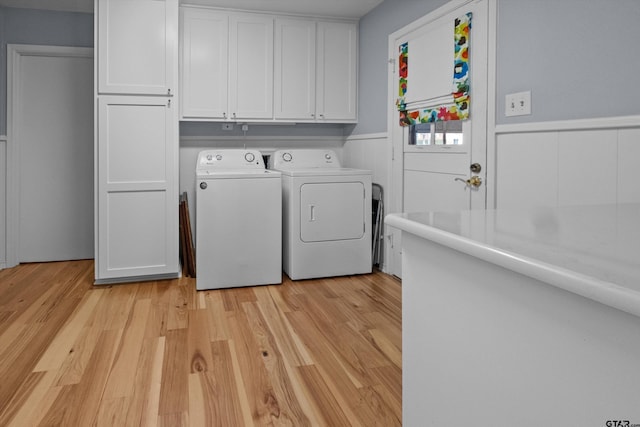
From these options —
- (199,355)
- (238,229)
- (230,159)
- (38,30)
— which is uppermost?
(38,30)

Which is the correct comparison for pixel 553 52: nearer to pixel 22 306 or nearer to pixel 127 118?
pixel 127 118

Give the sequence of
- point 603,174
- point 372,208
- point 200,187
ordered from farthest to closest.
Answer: point 372,208 → point 200,187 → point 603,174

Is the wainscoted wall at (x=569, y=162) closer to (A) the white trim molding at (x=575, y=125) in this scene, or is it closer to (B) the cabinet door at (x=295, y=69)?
(A) the white trim molding at (x=575, y=125)

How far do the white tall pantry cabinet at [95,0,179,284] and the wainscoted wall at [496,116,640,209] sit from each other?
238 cm

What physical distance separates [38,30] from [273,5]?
2.05m

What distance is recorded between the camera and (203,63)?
3.98 meters

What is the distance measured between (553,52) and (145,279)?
312cm

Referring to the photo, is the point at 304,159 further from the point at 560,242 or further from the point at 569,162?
the point at 560,242

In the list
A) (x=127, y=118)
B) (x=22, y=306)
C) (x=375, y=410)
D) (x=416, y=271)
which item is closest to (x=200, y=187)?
(x=127, y=118)

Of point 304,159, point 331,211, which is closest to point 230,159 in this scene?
point 304,159

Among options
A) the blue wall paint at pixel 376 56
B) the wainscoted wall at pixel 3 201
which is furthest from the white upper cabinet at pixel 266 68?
the wainscoted wall at pixel 3 201

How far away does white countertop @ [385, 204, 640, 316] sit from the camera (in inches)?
19.5

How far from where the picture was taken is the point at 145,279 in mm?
3699

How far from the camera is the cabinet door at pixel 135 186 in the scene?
3506 millimetres
